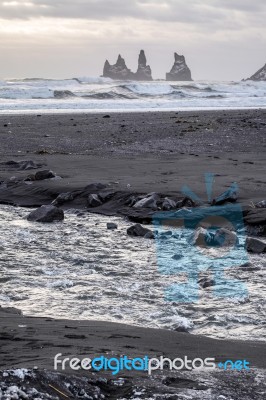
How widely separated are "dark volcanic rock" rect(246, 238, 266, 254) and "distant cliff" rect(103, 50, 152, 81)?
107m

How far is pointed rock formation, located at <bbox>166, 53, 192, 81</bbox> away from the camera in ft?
385

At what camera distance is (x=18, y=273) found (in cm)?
503

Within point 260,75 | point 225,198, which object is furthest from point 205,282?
point 260,75

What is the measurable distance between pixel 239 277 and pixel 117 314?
129 cm

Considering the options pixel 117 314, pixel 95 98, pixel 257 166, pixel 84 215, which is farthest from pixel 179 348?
pixel 95 98

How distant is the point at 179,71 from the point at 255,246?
375 ft

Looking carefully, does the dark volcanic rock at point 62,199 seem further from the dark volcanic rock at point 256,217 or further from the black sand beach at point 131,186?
the dark volcanic rock at point 256,217

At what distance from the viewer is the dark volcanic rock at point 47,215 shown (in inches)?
286

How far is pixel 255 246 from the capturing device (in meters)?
5.79

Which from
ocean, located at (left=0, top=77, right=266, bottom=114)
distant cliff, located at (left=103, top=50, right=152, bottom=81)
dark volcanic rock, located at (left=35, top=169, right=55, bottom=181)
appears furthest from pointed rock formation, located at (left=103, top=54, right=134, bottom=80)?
dark volcanic rock, located at (left=35, top=169, right=55, bottom=181)

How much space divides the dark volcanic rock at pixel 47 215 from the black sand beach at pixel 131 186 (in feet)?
2.06

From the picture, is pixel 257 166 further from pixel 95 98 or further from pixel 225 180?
pixel 95 98

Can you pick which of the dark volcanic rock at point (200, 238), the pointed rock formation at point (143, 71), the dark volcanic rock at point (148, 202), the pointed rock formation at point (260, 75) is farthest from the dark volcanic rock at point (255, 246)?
the pointed rock formation at point (143, 71)

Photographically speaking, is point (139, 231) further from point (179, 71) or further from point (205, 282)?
point (179, 71)
